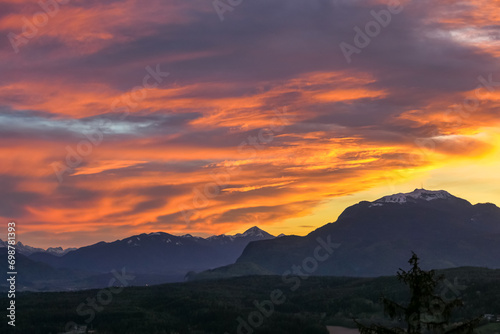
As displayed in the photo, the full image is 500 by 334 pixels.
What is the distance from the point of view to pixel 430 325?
166ft

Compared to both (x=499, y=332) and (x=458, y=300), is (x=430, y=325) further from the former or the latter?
(x=499, y=332)

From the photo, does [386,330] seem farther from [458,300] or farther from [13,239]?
[13,239]

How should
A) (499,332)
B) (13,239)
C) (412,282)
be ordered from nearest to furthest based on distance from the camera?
(412,282) → (13,239) → (499,332)

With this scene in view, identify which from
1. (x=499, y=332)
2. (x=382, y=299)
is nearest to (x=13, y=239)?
Result: (x=382, y=299)

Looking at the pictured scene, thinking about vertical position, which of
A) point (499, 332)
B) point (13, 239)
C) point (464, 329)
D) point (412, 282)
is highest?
point (13, 239)

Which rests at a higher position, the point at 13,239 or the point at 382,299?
the point at 13,239

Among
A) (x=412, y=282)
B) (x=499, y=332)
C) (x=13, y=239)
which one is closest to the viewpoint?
(x=412, y=282)

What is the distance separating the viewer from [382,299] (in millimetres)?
51375

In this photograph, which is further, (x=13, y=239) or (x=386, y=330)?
(x=13, y=239)

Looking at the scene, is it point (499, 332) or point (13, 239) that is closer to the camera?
point (13, 239)

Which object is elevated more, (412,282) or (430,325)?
(412,282)

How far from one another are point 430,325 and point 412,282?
453cm

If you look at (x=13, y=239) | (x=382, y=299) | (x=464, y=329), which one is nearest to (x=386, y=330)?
(x=382, y=299)

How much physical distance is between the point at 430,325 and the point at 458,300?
3.11 m
